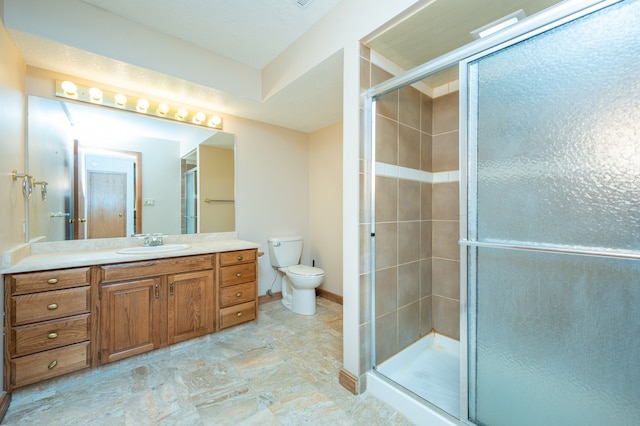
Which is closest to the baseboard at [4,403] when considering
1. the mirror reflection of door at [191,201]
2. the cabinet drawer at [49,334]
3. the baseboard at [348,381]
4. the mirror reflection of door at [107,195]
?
the cabinet drawer at [49,334]

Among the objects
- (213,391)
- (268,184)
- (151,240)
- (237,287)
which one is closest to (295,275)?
(237,287)

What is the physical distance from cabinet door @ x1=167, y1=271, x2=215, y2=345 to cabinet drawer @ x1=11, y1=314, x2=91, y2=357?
51 centimetres

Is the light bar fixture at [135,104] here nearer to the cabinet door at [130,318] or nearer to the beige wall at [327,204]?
the beige wall at [327,204]

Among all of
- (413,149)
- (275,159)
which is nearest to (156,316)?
(275,159)

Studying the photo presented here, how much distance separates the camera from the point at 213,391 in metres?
1.62

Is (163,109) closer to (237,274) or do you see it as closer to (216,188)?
(216,188)

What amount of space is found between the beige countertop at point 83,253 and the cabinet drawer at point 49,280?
4cm

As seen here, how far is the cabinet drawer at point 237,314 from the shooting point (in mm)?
2314

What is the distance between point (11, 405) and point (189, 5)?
2.62m

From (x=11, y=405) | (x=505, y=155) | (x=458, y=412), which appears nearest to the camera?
(x=505, y=155)

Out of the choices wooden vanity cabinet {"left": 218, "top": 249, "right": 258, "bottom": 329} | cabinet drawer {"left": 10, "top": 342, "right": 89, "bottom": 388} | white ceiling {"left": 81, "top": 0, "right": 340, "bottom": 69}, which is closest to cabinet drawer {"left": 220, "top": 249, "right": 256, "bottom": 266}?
wooden vanity cabinet {"left": 218, "top": 249, "right": 258, "bottom": 329}

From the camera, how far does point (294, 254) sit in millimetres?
3176

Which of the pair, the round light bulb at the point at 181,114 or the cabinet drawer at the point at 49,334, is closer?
A: the cabinet drawer at the point at 49,334

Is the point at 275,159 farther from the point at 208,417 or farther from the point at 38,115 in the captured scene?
the point at 208,417
